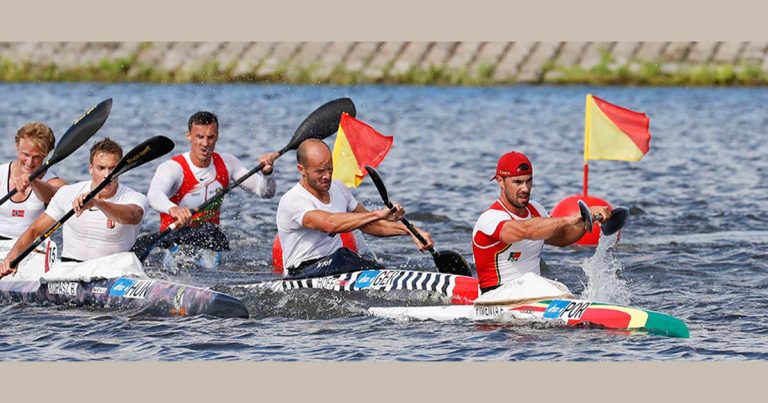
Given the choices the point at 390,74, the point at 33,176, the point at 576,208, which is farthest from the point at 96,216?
the point at 390,74

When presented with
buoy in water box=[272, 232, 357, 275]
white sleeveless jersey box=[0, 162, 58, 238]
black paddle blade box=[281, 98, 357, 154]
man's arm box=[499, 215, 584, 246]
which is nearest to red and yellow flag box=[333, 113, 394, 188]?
black paddle blade box=[281, 98, 357, 154]

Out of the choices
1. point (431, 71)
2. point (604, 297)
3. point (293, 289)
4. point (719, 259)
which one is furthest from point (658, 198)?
point (431, 71)

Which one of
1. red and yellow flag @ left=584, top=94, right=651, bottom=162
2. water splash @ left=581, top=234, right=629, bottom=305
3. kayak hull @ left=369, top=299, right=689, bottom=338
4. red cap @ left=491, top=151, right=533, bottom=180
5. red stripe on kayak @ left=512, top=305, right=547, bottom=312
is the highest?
red and yellow flag @ left=584, top=94, right=651, bottom=162

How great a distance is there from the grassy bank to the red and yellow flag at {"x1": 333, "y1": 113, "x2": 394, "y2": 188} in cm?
2429

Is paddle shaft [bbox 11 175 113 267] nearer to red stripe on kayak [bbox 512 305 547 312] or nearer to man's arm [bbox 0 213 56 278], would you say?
man's arm [bbox 0 213 56 278]

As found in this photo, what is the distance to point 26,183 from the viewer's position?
43.4 ft

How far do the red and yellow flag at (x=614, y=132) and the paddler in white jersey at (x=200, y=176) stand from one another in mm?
3824

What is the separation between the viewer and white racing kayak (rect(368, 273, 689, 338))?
11.2 metres

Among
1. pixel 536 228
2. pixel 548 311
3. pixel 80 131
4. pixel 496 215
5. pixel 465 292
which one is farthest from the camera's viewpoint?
pixel 80 131

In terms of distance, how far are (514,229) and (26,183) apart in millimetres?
5024

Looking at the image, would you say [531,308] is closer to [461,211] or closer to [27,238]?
[27,238]

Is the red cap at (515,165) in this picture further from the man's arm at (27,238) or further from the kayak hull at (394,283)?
the man's arm at (27,238)

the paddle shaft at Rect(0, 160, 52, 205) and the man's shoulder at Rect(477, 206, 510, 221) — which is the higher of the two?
the paddle shaft at Rect(0, 160, 52, 205)

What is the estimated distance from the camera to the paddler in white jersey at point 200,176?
14.4 meters
